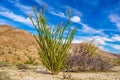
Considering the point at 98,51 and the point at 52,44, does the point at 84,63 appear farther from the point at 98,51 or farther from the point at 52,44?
the point at 98,51

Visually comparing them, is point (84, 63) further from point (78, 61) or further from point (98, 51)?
point (98, 51)

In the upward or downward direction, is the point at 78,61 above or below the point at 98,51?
below

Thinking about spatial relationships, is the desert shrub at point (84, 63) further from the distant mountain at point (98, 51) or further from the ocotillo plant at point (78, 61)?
the distant mountain at point (98, 51)

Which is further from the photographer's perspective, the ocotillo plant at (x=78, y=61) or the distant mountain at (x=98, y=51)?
the distant mountain at (x=98, y=51)

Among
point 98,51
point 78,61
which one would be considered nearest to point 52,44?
point 78,61

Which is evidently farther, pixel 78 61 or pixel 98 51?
pixel 98 51

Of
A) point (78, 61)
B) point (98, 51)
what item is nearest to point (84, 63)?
point (78, 61)

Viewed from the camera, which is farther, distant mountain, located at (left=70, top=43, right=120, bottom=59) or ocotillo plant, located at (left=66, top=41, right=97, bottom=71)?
distant mountain, located at (left=70, top=43, right=120, bottom=59)

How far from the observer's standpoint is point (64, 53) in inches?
545

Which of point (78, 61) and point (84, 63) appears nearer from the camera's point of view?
point (78, 61)

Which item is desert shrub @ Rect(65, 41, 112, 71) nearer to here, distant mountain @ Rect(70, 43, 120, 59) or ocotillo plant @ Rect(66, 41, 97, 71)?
ocotillo plant @ Rect(66, 41, 97, 71)

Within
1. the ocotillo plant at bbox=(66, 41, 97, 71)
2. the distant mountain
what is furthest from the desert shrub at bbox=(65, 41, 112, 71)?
the distant mountain

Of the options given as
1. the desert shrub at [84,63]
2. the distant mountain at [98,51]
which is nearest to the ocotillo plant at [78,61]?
the desert shrub at [84,63]

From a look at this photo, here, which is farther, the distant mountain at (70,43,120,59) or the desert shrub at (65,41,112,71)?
the distant mountain at (70,43,120,59)
